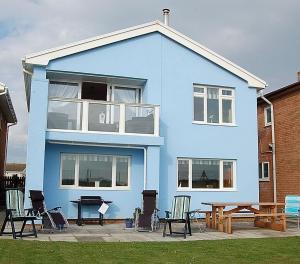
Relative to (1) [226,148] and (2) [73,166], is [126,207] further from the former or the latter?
(1) [226,148]

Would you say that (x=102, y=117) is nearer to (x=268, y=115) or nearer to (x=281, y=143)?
(x=281, y=143)

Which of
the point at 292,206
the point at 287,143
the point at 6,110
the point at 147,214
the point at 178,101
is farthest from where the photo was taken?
the point at 6,110

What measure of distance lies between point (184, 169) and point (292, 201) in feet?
13.2

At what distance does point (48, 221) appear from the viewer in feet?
39.7

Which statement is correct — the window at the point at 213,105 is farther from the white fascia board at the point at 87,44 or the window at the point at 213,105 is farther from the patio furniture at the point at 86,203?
the patio furniture at the point at 86,203

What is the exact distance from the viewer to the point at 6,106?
71.5ft

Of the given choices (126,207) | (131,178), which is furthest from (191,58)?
(126,207)

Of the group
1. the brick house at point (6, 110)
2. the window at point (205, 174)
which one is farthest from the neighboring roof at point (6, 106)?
the window at point (205, 174)

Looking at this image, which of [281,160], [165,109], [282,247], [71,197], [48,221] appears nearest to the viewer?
[282,247]

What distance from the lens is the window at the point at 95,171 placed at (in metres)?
14.9

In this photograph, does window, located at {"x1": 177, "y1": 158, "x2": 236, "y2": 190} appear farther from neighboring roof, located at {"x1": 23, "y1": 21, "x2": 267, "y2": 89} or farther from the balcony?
neighboring roof, located at {"x1": 23, "y1": 21, "x2": 267, "y2": 89}

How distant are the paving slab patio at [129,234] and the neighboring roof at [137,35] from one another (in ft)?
19.0

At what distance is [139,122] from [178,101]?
2.13m

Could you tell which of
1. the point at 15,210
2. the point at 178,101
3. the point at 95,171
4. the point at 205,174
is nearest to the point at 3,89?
the point at 95,171
